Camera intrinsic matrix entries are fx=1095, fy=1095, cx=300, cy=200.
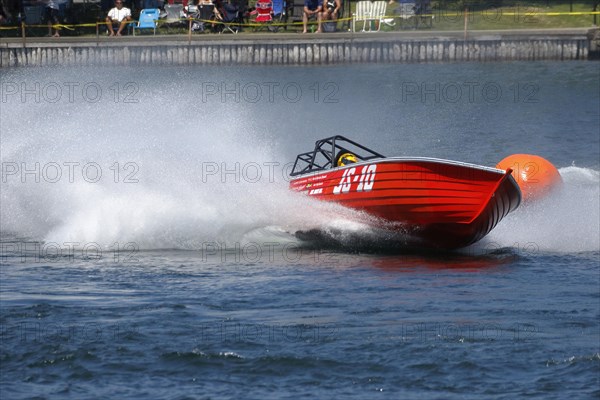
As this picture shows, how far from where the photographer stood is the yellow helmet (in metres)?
14.5

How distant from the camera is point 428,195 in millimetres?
13234

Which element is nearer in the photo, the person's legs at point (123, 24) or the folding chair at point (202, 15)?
the person's legs at point (123, 24)

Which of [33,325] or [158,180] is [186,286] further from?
[158,180]

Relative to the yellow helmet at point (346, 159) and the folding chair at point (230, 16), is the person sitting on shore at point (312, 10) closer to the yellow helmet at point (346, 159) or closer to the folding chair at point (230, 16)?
the folding chair at point (230, 16)

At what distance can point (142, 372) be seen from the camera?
31.0ft

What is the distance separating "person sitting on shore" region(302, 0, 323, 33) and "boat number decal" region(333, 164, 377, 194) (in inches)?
988

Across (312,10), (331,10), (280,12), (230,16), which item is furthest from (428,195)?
(280,12)

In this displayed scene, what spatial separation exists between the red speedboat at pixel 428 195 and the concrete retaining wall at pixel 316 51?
2257 centimetres

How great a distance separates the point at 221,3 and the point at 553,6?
483 inches

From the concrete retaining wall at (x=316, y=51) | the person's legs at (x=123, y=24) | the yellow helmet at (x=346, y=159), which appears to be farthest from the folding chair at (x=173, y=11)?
the yellow helmet at (x=346, y=159)

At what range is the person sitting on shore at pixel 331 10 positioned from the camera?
38.5m

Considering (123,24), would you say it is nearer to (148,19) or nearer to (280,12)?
(148,19)

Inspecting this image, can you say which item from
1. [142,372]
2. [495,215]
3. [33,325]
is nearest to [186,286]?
[33,325]

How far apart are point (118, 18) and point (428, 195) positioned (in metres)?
27.5
